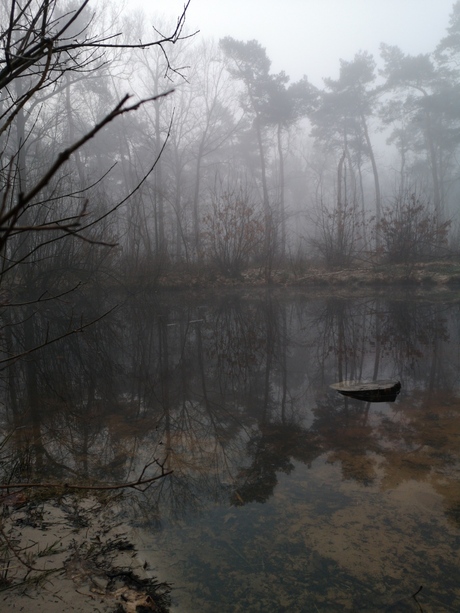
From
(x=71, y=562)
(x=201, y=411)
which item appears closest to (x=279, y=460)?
(x=201, y=411)

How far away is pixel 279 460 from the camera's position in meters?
2.53

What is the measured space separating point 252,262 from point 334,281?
3.61 metres

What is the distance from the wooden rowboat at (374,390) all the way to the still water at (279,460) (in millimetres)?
86

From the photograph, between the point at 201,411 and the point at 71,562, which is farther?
the point at 201,411

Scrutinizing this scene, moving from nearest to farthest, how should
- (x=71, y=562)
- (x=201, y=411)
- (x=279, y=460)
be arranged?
(x=71, y=562) → (x=279, y=460) → (x=201, y=411)

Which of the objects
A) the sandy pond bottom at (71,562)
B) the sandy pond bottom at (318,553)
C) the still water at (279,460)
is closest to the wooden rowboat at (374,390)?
the still water at (279,460)

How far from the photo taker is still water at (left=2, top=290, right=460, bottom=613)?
1590 millimetres

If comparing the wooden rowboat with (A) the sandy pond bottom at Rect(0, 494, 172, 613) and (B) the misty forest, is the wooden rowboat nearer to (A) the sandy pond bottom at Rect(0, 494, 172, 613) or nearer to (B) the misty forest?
(B) the misty forest

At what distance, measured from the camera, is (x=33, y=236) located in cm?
945

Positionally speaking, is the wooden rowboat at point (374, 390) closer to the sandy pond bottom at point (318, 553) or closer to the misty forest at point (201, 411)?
the misty forest at point (201, 411)

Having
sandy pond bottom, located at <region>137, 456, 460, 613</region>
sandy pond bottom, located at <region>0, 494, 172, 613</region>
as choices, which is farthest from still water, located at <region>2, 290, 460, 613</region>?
sandy pond bottom, located at <region>0, 494, 172, 613</region>

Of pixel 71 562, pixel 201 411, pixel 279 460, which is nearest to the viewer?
pixel 71 562

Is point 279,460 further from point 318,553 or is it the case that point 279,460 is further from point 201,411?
point 201,411

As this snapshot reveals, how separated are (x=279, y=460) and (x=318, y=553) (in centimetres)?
83
